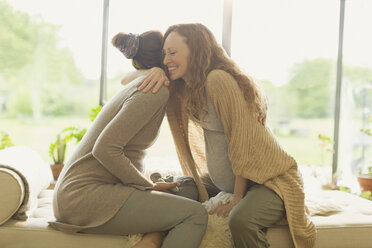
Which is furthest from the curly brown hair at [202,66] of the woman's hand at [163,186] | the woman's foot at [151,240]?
the woman's foot at [151,240]

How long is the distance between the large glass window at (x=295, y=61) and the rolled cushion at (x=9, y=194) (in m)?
2.83

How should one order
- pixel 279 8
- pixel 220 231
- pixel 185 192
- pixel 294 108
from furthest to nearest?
pixel 294 108, pixel 279 8, pixel 185 192, pixel 220 231

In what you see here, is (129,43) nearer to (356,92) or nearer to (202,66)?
(202,66)

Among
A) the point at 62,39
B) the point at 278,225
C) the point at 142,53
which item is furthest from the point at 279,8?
the point at 278,225

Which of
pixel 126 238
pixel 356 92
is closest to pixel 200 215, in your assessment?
pixel 126 238

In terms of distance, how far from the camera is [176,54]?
1.82 m

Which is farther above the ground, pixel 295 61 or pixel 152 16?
pixel 152 16

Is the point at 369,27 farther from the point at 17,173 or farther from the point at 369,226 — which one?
the point at 17,173

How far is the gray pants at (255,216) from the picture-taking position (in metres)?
Result: 1.62

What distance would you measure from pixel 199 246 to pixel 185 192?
0.37 m

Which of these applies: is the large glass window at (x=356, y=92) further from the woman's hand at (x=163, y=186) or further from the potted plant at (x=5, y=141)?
the potted plant at (x=5, y=141)

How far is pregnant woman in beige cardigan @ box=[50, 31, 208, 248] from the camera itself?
1.54 meters

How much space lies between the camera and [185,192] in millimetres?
1967

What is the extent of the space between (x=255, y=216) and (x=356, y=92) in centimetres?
317
